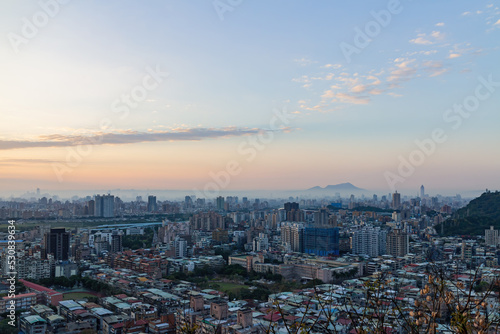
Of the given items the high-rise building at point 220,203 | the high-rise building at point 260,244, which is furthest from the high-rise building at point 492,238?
the high-rise building at point 220,203

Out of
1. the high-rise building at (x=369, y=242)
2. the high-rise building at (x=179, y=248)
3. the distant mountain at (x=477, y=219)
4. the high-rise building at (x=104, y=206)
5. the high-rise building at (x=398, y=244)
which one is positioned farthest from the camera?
the high-rise building at (x=104, y=206)

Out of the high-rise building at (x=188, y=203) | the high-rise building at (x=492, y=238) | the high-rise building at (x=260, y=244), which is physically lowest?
the high-rise building at (x=260, y=244)

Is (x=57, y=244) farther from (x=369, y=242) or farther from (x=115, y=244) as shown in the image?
(x=369, y=242)

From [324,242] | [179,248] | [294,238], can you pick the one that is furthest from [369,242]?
[179,248]

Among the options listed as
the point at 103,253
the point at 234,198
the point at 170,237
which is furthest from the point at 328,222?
the point at 234,198

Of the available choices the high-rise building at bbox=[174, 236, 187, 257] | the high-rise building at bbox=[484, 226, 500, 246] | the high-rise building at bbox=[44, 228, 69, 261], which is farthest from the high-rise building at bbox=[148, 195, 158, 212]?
the high-rise building at bbox=[484, 226, 500, 246]

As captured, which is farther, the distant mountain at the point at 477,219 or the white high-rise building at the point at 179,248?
the distant mountain at the point at 477,219

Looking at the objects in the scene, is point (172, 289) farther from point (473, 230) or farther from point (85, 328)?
point (473, 230)

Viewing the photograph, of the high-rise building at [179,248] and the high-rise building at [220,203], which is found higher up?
the high-rise building at [220,203]

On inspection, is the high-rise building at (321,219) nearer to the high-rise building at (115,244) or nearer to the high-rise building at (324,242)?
the high-rise building at (324,242)
